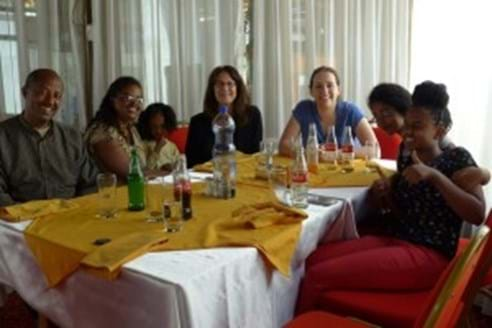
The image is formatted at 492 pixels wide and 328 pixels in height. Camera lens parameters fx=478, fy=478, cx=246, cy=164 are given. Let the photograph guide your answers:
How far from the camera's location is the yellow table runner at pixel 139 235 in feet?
3.94

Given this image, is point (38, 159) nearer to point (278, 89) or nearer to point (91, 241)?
point (91, 241)

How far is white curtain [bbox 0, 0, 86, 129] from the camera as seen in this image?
2.98 metres

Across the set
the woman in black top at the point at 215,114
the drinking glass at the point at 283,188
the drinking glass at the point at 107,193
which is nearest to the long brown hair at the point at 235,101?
the woman in black top at the point at 215,114

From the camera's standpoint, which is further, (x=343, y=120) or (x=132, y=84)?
(x=343, y=120)

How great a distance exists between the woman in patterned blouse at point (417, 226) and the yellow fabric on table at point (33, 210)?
83 centimetres

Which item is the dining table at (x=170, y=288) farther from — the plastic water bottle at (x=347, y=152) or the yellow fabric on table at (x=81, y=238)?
the plastic water bottle at (x=347, y=152)

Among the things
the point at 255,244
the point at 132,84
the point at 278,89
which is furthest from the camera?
the point at 278,89

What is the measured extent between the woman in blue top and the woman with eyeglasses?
84cm

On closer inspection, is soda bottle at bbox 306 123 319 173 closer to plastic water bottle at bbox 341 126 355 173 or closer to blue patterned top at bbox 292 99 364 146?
plastic water bottle at bbox 341 126 355 173

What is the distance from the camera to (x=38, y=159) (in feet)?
7.00

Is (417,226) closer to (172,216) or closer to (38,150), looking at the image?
(172,216)

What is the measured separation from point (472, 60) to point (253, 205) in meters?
1.99

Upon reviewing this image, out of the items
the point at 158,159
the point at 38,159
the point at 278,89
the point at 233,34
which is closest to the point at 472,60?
the point at 278,89

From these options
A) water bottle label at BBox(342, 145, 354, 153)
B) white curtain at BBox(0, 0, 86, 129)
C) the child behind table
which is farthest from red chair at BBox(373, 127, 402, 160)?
white curtain at BBox(0, 0, 86, 129)
